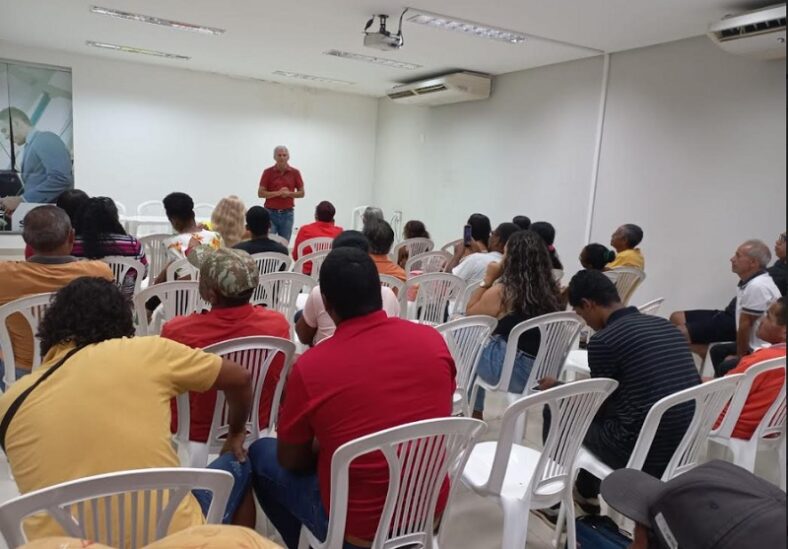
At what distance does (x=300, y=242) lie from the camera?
4.98 meters

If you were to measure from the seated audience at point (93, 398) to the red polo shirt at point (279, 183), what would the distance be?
548 cm

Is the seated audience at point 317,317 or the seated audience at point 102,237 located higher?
the seated audience at point 102,237

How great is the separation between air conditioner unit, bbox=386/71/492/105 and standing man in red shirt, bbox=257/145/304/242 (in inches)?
83.2

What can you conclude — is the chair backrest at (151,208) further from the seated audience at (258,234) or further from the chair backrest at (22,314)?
the chair backrest at (22,314)

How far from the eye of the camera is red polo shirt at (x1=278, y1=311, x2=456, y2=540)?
142cm

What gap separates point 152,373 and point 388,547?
772mm

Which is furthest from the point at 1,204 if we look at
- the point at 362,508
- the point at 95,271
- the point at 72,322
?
the point at 362,508

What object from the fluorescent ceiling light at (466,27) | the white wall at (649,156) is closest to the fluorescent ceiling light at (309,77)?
the white wall at (649,156)

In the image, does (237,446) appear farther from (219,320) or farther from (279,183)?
(279,183)

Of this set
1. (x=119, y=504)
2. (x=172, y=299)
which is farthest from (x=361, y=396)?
(x=172, y=299)

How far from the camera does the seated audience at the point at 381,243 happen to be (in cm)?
359

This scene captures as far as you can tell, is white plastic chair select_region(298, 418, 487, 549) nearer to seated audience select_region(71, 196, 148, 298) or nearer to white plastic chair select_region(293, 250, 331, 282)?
seated audience select_region(71, 196, 148, 298)

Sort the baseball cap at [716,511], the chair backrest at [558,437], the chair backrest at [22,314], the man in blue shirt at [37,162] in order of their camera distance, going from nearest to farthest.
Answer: the baseball cap at [716,511], the chair backrest at [558,437], the chair backrest at [22,314], the man in blue shirt at [37,162]

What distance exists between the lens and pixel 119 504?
1.18 metres
